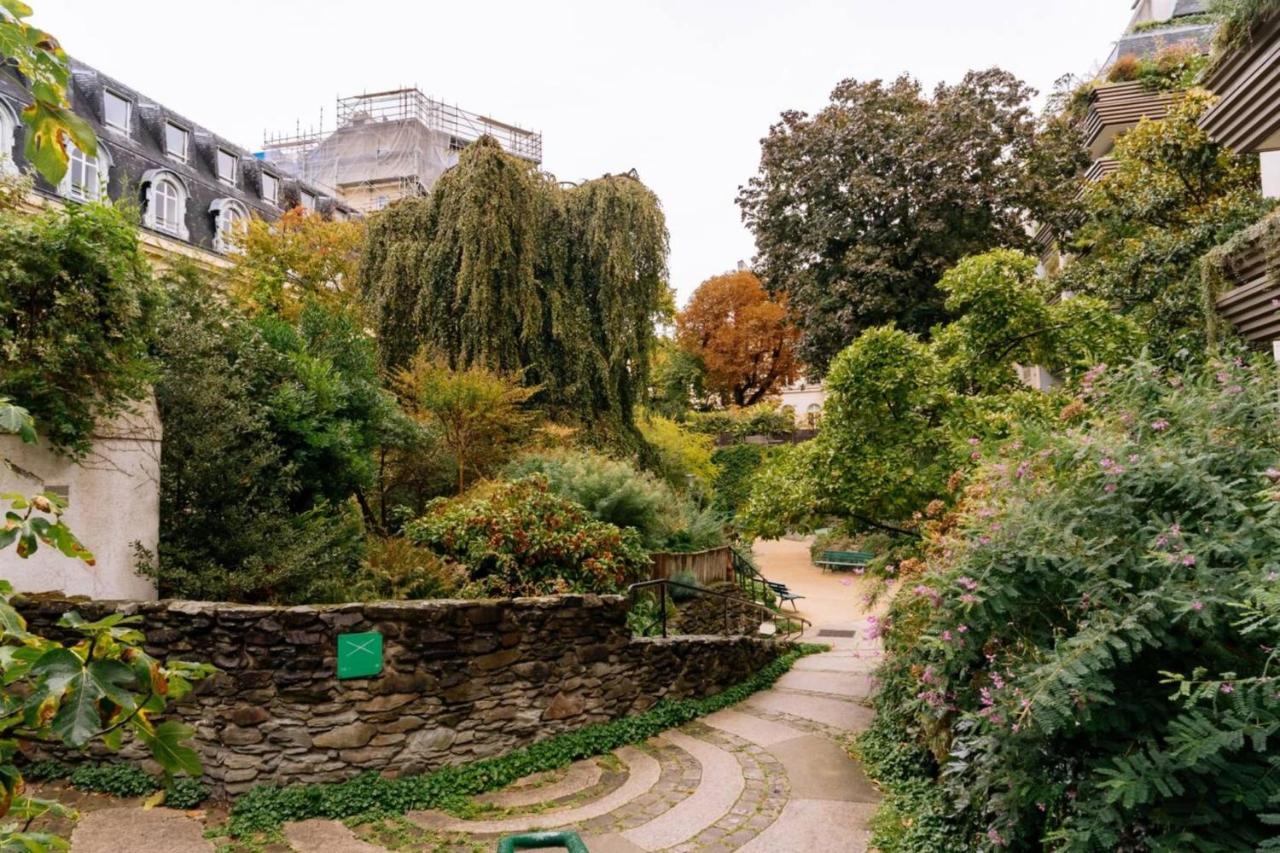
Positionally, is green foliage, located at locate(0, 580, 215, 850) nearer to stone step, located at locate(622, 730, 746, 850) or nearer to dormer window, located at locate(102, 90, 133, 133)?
stone step, located at locate(622, 730, 746, 850)

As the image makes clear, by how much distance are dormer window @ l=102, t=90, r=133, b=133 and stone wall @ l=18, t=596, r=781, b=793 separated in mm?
17206

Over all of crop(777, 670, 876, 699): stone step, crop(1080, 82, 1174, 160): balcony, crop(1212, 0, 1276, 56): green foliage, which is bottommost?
crop(777, 670, 876, 699): stone step

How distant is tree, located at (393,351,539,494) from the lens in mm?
A: 11094

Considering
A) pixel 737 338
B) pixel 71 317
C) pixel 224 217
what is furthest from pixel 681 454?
pixel 71 317

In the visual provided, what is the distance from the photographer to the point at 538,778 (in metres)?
6.25

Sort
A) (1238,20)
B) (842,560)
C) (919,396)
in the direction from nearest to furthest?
(1238,20) < (919,396) < (842,560)

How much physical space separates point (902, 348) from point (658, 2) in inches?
191

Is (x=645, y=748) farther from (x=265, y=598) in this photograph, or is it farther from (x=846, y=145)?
(x=846, y=145)

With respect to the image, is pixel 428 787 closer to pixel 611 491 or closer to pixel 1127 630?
pixel 611 491

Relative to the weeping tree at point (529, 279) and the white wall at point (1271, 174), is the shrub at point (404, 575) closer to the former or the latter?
the weeping tree at point (529, 279)

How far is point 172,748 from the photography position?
4.12ft

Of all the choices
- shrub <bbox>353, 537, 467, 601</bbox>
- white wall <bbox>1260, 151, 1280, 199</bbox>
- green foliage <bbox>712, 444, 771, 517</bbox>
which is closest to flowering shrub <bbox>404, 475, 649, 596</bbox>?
shrub <bbox>353, 537, 467, 601</bbox>

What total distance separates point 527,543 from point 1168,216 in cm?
973

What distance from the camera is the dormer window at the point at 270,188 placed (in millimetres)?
23438
